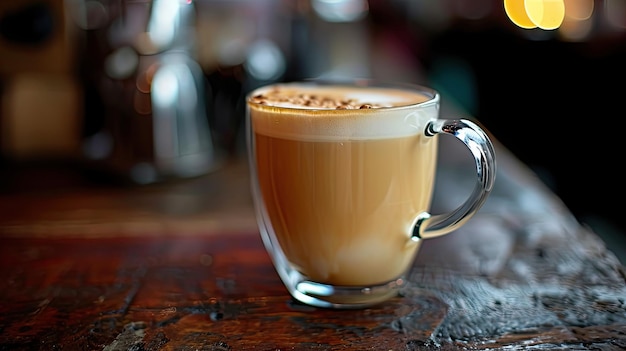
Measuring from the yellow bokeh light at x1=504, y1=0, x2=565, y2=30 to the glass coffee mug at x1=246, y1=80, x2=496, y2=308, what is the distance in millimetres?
3417

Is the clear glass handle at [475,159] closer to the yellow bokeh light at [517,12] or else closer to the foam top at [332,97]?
the foam top at [332,97]

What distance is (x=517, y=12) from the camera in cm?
470

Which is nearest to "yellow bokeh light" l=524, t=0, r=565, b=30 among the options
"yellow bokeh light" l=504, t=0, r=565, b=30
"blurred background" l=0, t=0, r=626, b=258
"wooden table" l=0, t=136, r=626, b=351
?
"yellow bokeh light" l=504, t=0, r=565, b=30

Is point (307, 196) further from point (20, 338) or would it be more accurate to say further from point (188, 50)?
point (188, 50)

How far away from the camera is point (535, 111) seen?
3.13 meters

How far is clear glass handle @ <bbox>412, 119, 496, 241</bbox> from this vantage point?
20.9 inches

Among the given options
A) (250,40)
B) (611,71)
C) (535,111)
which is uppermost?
(250,40)

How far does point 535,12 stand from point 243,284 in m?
4.30

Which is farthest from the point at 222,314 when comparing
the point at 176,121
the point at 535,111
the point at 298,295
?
the point at 535,111

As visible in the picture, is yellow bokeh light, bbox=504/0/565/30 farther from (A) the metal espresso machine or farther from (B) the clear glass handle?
(B) the clear glass handle

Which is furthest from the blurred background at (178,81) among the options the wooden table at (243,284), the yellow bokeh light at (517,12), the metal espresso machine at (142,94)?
the yellow bokeh light at (517,12)

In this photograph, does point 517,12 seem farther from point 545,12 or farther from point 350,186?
point 350,186

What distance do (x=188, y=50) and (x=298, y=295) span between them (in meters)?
0.59

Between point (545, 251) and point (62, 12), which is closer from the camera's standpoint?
point (545, 251)
